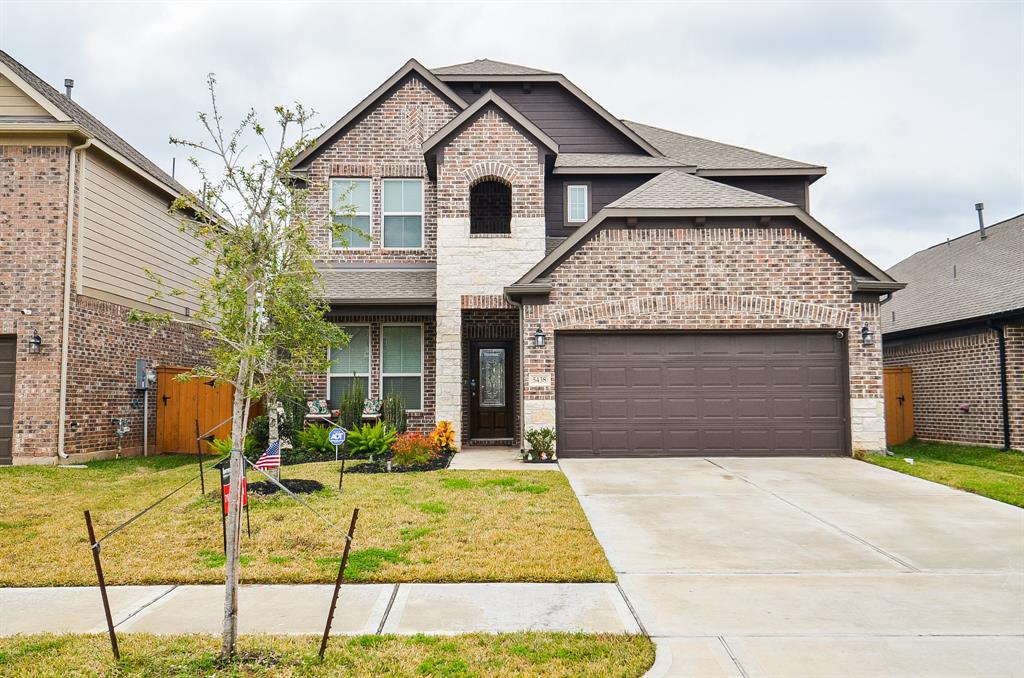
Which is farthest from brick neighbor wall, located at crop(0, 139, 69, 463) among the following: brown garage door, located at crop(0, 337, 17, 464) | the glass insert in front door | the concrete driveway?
the concrete driveway

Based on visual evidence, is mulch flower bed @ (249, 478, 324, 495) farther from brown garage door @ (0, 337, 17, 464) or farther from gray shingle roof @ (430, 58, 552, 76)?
gray shingle roof @ (430, 58, 552, 76)

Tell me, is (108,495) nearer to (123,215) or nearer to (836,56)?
(123,215)

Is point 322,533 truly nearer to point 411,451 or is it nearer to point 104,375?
point 411,451

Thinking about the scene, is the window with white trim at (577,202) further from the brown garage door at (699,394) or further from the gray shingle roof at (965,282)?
the gray shingle roof at (965,282)

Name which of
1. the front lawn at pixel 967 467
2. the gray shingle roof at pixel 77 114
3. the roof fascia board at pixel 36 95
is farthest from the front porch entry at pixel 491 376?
the roof fascia board at pixel 36 95

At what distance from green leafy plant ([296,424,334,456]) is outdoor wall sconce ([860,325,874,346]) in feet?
34.2

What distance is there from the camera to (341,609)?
4.82 m

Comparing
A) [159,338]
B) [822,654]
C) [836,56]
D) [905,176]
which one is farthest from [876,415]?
[905,176]

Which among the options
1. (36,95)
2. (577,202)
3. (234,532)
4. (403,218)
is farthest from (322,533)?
(577,202)

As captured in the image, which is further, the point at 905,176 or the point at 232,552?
the point at 905,176

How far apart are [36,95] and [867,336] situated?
1625 cm

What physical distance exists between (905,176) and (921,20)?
29017 millimetres

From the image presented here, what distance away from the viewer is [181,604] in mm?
4988

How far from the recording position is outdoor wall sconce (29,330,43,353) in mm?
11625
